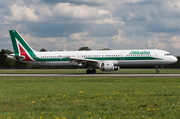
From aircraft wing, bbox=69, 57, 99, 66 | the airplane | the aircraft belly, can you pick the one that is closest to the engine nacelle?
the airplane

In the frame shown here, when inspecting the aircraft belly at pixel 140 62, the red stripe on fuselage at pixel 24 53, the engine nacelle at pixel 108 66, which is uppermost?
the red stripe on fuselage at pixel 24 53

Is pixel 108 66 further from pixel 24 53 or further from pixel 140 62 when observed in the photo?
A: pixel 24 53

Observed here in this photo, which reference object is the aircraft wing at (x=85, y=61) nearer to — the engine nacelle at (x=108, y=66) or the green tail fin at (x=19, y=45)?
the engine nacelle at (x=108, y=66)

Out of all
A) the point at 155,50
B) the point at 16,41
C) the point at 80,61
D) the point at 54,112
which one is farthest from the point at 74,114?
the point at 16,41

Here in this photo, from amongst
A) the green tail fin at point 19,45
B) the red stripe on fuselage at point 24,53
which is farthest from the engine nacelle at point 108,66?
the red stripe on fuselage at point 24,53

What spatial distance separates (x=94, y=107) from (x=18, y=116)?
3213 millimetres

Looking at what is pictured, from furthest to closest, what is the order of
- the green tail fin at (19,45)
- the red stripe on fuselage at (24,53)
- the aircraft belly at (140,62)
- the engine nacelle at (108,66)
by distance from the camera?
the green tail fin at (19,45)
the red stripe on fuselage at (24,53)
the aircraft belly at (140,62)
the engine nacelle at (108,66)

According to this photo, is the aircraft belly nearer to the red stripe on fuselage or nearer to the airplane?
the airplane

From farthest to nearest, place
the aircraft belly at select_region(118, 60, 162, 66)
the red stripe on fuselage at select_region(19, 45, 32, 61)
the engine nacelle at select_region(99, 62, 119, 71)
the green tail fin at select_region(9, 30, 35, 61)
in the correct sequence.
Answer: the green tail fin at select_region(9, 30, 35, 61) → the red stripe on fuselage at select_region(19, 45, 32, 61) → the aircraft belly at select_region(118, 60, 162, 66) → the engine nacelle at select_region(99, 62, 119, 71)

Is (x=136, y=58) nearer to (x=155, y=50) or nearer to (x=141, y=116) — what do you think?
(x=155, y=50)

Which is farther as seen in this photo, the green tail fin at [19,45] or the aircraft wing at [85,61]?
the green tail fin at [19,45]

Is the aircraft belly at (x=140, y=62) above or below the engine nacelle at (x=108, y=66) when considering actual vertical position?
above

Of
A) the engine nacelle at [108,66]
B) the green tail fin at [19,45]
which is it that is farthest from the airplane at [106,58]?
the green tail fin at [19,45]

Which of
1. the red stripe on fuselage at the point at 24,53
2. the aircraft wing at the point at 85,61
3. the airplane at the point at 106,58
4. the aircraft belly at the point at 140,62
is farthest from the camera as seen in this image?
the red stripe on fuselage at the point at 24,53
